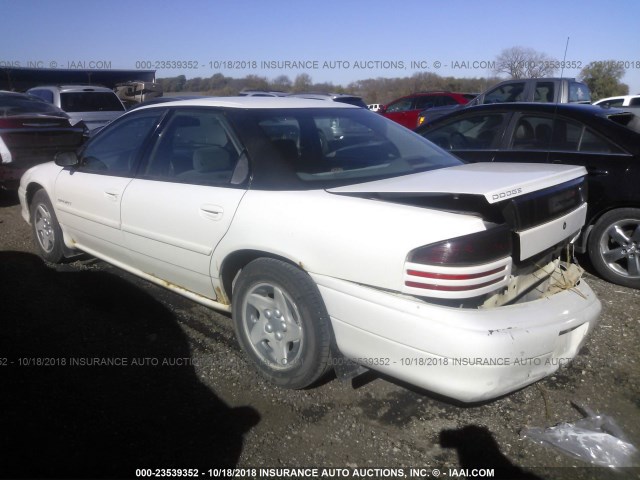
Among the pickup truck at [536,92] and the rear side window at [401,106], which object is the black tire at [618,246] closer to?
the pickup truck at [536,92]

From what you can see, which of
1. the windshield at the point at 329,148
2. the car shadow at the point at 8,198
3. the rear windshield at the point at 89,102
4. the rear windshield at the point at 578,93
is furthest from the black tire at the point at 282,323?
the rear windshield at the point at 578,93

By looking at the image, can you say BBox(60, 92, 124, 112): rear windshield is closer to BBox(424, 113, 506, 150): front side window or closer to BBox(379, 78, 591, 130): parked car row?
BBox(379, 78, 591, 130): parked car row

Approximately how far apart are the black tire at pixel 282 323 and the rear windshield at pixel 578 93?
1047 cm

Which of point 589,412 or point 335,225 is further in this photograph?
point 589,412

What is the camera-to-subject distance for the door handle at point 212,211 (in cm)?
305

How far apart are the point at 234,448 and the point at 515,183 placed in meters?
1.76

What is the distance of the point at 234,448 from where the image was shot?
2.53 m

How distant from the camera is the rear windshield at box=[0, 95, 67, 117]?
26.7ft

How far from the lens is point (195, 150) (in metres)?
3.52

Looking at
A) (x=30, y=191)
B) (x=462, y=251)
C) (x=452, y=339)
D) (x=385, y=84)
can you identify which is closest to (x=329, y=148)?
(x=462, y=251)

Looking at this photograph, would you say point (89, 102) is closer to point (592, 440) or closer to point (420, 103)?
point (420, 103)

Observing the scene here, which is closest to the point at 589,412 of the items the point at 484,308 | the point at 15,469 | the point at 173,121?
the point at 484,308

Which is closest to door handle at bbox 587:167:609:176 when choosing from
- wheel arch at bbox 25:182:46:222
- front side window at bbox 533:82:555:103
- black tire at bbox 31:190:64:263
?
black tire at bbox 31:190:64:263

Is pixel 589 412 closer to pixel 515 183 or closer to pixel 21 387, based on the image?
pixel 515 183
